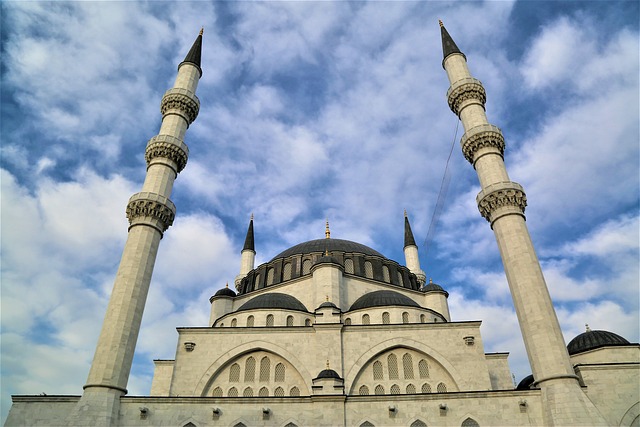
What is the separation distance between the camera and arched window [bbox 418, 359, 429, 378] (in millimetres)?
19469

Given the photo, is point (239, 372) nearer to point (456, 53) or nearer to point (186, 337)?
point (186, 337)

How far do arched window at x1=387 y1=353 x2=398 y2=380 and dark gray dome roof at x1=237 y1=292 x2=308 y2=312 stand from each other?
5025 millimetres

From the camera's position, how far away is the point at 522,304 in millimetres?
15336

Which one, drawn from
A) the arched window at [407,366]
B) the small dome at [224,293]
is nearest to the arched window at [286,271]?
the small dome at [224,293]

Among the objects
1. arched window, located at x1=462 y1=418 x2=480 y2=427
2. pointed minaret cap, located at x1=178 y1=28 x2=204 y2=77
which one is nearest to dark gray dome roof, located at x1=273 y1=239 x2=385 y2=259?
pointed minaret cap, located at x1=178 y1=28 x2=204 y2=77

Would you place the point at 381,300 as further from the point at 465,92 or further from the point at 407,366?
the point at 465,92

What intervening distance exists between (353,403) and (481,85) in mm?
15234

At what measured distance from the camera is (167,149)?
1967 centimetres

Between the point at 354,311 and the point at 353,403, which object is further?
the point at 354,311

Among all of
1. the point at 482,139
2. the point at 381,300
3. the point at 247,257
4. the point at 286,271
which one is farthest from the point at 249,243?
the point at 482,139

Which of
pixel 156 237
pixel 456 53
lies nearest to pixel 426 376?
pixel 156 237

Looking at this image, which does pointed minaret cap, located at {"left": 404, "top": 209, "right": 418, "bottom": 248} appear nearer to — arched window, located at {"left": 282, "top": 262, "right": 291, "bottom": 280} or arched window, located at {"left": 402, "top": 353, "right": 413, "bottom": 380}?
arched window, located at {"left": 282, "top": 262, "right": 291, "bottom": 280}

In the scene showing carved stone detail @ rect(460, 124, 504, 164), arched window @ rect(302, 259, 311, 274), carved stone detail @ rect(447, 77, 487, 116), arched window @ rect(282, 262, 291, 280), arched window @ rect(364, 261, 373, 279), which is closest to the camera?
carved stone detail @ rect(460, 124, 504, 164)

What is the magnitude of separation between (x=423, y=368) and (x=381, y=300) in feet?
13.3
